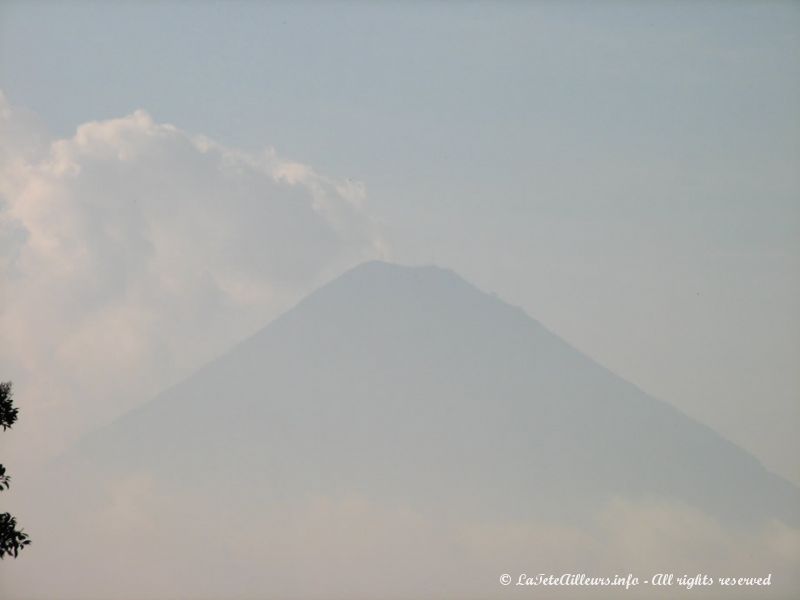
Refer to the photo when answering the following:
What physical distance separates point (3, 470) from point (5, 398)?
90cm

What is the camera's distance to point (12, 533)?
80.6ft

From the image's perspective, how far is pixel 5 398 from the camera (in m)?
24.4

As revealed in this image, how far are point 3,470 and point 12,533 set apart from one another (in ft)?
2.80

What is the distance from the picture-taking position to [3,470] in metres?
24.3

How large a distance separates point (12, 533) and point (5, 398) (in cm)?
172
